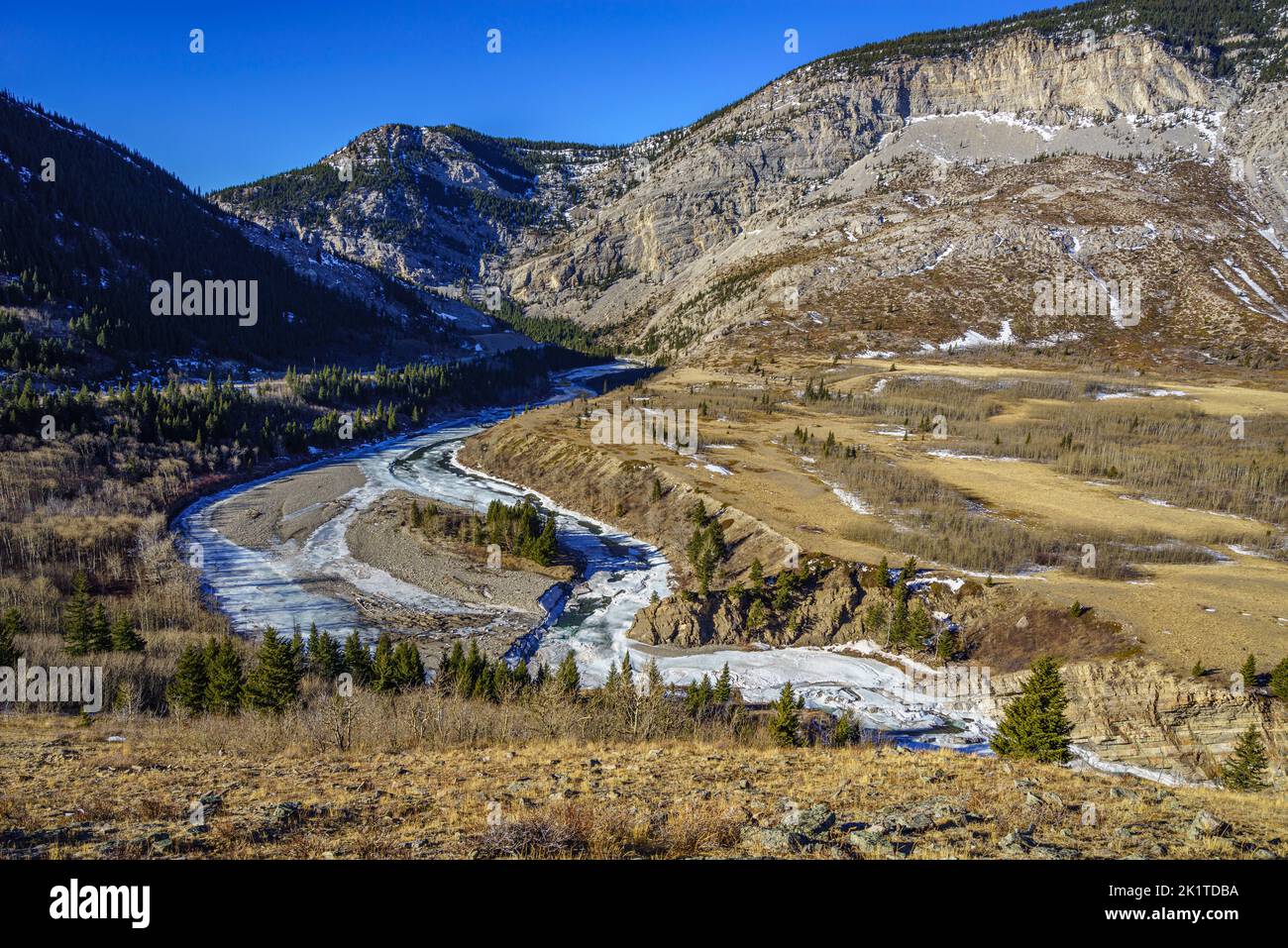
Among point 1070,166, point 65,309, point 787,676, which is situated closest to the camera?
point 787,676

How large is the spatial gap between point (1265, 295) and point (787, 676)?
161795 mm

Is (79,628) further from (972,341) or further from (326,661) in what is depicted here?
(972,341)

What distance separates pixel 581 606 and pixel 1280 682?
3311 cm

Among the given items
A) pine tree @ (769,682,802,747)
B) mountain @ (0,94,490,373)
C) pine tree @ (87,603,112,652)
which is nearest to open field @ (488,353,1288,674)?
pine tree @ (769,682,802,747)

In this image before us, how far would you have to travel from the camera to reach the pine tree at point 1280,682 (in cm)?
2495

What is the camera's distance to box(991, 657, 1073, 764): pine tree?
71.9 ft

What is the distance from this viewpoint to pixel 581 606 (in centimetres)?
4281

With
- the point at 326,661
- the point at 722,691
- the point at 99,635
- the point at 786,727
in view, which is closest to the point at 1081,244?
the point at 722,691

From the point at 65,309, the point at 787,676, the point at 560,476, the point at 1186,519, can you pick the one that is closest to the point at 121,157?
A: the point at 65,309

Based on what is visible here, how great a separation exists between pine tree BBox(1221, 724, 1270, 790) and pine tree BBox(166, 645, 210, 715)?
36089 mm

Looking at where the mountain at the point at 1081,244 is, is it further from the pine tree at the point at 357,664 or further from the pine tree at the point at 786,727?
the pine tree at the point at 357,664

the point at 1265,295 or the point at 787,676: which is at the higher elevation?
the point at 1265,295

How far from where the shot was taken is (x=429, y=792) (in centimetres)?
1370

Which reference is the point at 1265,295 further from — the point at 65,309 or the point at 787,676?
the point at 65,309
